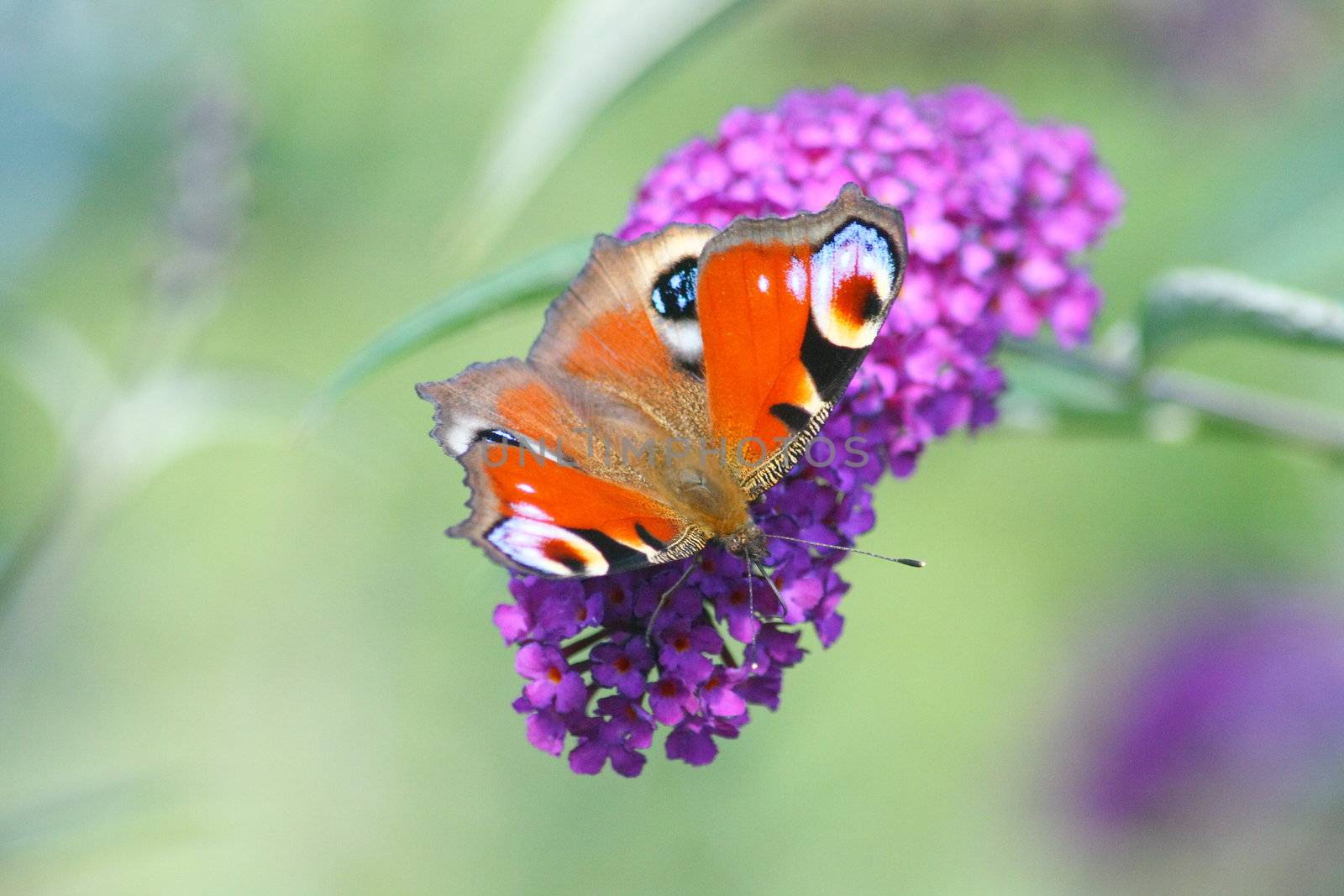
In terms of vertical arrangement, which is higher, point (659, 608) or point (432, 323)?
point (432, 323)

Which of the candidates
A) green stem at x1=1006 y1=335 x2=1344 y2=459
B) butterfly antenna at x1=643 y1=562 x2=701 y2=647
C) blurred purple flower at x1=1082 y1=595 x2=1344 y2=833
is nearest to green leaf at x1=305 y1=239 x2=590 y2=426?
butterfly antenna at x1=643 y1=562 x2=701 y2=647

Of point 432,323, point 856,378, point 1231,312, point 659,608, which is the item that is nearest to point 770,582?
point 659,608

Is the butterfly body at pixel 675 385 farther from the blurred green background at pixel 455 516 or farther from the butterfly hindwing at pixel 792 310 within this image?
the blurred green background at pixel 455 516

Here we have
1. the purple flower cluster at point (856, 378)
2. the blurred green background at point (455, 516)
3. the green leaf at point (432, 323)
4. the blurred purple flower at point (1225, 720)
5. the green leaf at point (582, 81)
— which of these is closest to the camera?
the purple flower cluster at point (856, 378)

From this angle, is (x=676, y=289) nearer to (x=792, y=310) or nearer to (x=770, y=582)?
(x=792, y=310)

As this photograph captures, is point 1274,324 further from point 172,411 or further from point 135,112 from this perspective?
point 135,112

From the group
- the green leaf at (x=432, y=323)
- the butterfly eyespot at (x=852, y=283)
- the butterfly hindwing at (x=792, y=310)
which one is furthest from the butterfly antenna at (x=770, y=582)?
the green leaf at (x=432, y=323)
